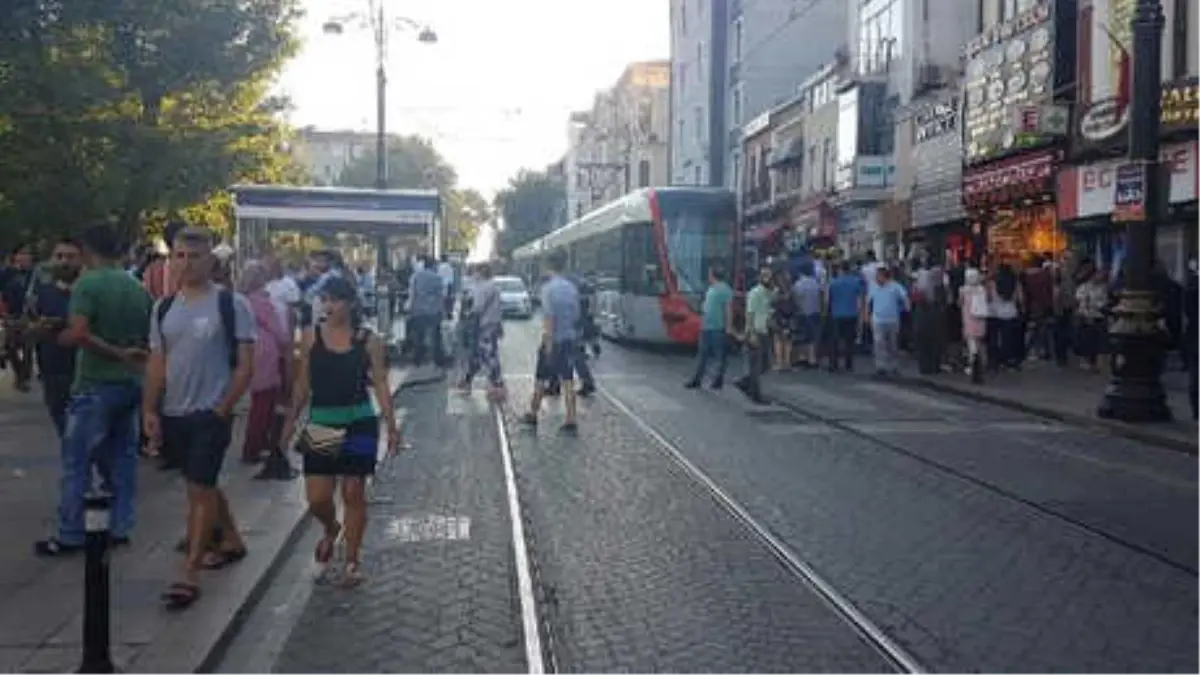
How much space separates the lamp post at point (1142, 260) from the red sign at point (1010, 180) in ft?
36.7

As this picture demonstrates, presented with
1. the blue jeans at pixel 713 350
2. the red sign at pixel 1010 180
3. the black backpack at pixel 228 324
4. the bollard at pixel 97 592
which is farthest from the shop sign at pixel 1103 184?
the bollard at pixel 97 592

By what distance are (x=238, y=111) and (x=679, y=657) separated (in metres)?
26.0

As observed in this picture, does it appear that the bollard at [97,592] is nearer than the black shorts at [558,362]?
Yes

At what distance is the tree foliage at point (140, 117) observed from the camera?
24.7 m

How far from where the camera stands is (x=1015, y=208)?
30312 millimetres

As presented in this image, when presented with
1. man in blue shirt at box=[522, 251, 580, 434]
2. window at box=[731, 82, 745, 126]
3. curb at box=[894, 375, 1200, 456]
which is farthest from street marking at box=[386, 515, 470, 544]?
window at box=[731, 82, 745, 126]

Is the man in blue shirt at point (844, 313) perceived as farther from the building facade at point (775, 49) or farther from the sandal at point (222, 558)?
the building facade at point (775, 49)

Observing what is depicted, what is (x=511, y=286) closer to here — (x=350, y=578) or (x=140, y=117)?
(x=140, y=117)

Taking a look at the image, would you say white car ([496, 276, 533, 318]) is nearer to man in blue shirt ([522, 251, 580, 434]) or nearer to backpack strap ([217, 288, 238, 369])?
man in blue shirt ([522, 251, 580, 434])

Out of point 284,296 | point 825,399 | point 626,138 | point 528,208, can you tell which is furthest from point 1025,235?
point 528,208

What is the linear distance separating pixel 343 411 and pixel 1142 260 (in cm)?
1088

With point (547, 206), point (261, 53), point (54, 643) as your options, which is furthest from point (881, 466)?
point (547, 206)

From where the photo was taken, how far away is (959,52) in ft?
113

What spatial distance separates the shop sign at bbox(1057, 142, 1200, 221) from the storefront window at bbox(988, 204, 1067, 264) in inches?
53.8
